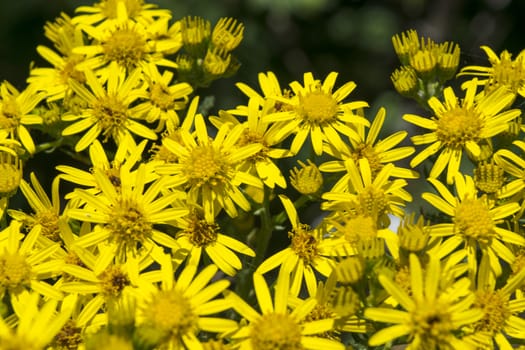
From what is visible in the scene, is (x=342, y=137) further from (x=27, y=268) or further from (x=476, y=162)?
(x=27, y=268)

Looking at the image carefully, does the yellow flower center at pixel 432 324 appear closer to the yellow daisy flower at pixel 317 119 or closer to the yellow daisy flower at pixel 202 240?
the yellow daisy flower at pixel 202 240

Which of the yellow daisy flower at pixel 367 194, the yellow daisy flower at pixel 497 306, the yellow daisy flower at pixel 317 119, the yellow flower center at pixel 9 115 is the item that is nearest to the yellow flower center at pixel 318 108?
the yellow daisy flower at pixel 317 119

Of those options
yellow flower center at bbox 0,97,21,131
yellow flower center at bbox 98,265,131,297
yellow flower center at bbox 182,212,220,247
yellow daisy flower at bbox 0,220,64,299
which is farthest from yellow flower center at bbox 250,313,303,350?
yellow flower center at bbox 0,97,21,131

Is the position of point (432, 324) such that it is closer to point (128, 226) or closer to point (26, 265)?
point (128, 226)

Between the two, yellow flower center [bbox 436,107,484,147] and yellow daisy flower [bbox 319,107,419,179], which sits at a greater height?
yellow flower center [bbox 436,107,484,147]

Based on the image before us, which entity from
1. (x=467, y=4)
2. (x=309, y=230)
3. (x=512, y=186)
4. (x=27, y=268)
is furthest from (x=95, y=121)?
(x=467, y=4)

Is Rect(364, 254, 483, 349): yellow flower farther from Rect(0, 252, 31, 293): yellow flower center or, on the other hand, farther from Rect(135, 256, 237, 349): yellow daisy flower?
Rect(0, 252, 31, 293): yellow flower center
